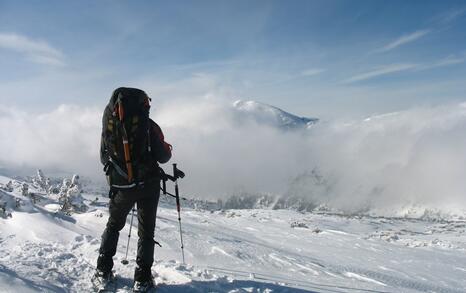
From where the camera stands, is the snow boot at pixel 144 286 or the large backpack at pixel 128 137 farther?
the snow boot at pixel 144 286

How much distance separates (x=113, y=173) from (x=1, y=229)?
21.8 ft

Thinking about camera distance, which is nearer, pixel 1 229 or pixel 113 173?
pixel 113 173

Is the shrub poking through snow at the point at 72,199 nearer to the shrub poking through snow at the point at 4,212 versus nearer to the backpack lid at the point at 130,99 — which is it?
the shrub poking through snow at the point at 4,212

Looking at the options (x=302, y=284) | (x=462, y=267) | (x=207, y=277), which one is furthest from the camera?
(x=462, y=267)

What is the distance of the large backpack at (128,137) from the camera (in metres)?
6.53

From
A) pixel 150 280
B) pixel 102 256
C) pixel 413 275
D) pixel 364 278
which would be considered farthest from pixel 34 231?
pixel 413 275

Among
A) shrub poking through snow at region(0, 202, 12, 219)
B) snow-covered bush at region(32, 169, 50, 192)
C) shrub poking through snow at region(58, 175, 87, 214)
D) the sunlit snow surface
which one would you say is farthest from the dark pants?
snow-covered bush at region(32, 169, 50, 192)

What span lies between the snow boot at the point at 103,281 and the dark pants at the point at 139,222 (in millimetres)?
88

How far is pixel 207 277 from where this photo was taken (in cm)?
791

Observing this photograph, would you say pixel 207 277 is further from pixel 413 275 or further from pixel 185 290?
pixel 413 275

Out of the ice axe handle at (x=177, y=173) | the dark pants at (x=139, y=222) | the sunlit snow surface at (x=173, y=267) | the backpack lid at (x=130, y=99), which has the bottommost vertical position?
the sunlit snow surface at (x=173, y=267)

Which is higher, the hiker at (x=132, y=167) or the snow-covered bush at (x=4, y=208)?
the hiker at (x=132, y=167)

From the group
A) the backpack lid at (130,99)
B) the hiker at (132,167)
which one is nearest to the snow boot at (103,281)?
the hiker at (132,167)

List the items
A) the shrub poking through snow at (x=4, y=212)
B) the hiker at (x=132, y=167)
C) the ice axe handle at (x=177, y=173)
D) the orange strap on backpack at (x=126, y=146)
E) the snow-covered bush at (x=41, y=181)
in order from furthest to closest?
the snow-covered bush at (x=41, y=181)
the shrub poking through snow at (x=4, y=212)
the ice axe handle at (x=177, y=173)
the hiker at (x=132, y=167)
the orange strap on backpack at (x=126, y=146)
